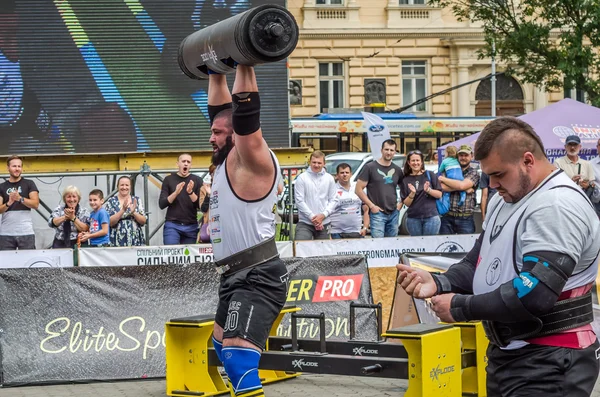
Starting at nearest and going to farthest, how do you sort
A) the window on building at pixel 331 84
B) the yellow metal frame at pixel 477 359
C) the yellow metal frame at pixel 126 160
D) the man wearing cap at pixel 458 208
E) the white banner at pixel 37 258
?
the yellow metal frame at pixel 477 359, the white banner at pixel 37 258, the man wearing cap at pixel 458 208, the yellow metal frame at pixel 126 160, the window on building at pixel 331 84

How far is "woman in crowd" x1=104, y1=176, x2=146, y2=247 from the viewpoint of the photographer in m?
12.2

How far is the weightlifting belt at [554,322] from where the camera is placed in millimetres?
4031

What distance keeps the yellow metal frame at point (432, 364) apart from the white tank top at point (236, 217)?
1.78 m

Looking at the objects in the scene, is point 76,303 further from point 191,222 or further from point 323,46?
point 323,46

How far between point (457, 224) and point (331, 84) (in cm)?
2576

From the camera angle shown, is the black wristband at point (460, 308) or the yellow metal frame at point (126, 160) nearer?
the black wristband at point (460, 308)

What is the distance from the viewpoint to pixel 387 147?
13109 mm

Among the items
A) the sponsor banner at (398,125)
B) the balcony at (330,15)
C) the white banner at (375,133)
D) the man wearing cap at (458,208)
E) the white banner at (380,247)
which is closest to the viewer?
the white banner at (380,247)

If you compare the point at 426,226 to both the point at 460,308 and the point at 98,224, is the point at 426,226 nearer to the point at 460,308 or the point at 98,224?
the point at 98,224

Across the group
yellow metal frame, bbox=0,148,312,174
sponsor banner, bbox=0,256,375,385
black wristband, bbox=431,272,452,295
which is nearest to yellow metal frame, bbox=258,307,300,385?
sponsor banner, bbox=0,256,375,385

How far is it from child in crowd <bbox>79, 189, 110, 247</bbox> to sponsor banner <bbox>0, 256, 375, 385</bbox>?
2.27 metres

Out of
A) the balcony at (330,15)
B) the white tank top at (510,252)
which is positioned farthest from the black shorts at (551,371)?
the balcony at (330,15)

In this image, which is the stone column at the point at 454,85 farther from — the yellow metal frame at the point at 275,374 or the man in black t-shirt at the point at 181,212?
the yellow metal frame at the point at 275,374

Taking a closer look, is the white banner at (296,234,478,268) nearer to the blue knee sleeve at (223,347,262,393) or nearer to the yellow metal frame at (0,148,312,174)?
the blue knee sleeve at (223,347,262,393)
